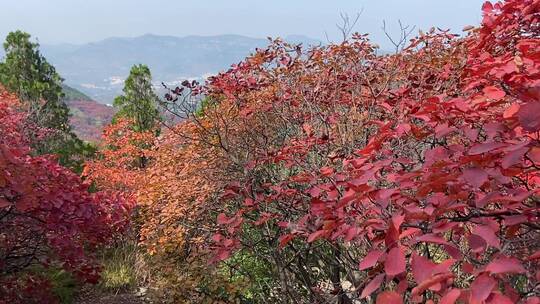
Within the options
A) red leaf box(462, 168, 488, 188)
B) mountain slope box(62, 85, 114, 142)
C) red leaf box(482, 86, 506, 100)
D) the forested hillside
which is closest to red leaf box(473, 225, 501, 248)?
red leaf box(462, 168, 488, 188)

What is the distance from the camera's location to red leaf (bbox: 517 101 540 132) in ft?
3.94

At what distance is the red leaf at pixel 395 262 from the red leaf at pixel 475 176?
29cm

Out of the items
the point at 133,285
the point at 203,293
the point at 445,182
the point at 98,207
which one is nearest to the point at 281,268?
the point at 203,293

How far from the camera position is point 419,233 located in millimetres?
1566

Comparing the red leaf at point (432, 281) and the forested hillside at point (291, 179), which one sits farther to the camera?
the forested hillside at point (291, 179)

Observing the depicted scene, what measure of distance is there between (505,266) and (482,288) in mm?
73

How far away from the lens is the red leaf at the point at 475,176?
1.33m

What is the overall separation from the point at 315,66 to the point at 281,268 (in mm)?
2497

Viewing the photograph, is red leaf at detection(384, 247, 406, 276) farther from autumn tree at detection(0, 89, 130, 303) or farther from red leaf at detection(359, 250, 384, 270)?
autumn tree at detection(0, 89, 130, 303)

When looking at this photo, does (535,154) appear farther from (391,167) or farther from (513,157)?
(391,167)

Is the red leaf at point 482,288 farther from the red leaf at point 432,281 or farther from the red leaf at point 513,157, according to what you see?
the red leaf at point 513,157

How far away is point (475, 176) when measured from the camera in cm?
135

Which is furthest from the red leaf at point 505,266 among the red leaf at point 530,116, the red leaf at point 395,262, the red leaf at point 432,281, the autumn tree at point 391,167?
the red leaf at point 530,116

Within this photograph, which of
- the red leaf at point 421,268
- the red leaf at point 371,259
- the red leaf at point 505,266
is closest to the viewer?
the red leaf at point 505,266
